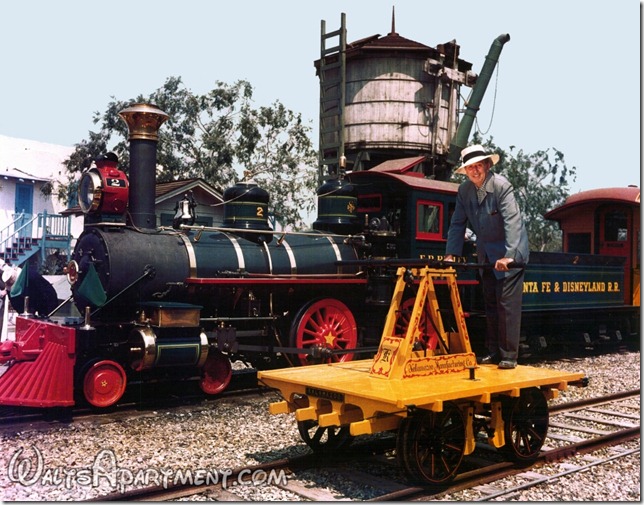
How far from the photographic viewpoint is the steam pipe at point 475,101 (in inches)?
749

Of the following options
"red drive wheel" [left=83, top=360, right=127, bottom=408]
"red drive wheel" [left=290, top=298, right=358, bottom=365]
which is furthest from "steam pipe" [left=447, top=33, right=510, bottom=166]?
"red drive wheel" [left=83, top=360, right=127, bottom=408]

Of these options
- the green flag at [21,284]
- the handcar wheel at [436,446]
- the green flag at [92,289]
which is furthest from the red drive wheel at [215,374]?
the handcar wheel at [436,446]

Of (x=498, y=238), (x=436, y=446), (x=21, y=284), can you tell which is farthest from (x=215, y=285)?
(x=436, y=446)

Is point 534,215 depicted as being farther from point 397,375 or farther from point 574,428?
point 397,375

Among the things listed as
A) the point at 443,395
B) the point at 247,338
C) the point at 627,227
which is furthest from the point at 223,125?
the point at 443,395

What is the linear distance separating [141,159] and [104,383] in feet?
8.68

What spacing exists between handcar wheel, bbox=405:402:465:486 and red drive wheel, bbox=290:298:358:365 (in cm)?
388

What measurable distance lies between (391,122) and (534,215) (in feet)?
67.3

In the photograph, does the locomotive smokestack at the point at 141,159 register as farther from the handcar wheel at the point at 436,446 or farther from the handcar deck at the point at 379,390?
the handcar wheel at the point at 436,446

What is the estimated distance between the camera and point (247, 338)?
8.99 m

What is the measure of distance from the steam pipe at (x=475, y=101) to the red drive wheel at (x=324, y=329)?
10.5m

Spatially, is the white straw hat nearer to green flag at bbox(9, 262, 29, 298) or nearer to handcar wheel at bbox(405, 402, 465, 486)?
handcar wheel at bbox(405, 402, 465, 486)

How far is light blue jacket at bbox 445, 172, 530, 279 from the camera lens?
5.36m

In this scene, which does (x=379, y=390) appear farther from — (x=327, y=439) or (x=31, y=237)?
(x=31, y=237)
